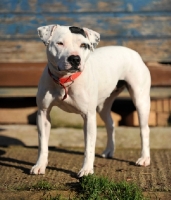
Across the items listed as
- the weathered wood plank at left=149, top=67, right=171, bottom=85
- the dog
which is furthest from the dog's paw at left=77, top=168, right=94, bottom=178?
the weathered wood plank at left=149, top=67, right=171, bottom=85

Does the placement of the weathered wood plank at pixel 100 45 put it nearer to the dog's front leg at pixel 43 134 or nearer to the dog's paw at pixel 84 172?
the dog's front leg at pixel 43 134

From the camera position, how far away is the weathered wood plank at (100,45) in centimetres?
805

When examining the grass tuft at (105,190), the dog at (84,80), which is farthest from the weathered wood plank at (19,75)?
the grass tuft at (105,190)

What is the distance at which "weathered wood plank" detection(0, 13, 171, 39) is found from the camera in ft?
26.7

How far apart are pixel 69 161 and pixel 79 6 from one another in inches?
107

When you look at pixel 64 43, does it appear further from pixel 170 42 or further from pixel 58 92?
pixel 170 42

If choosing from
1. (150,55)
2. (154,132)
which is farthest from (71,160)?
(150,55)

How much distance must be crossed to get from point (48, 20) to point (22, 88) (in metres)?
1.15

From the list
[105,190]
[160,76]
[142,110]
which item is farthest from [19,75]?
[105,190]

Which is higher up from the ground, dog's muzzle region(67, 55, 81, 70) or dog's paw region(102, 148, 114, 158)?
dog's muzzle region(67, 55, 81, 70)

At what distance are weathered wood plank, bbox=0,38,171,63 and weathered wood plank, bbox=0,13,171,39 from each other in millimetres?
89

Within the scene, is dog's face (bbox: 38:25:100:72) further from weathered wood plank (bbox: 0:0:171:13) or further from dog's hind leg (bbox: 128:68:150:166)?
weathered wood plank (bbox: 0:0:171:13)

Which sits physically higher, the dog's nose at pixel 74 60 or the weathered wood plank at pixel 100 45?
the weathered wood plank at pixel 100 45

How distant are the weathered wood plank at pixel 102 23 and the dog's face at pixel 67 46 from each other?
2744 millimetres
